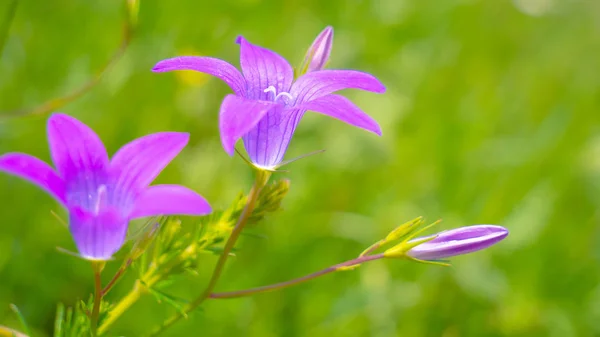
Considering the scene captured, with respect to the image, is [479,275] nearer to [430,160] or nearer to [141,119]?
[430,160]

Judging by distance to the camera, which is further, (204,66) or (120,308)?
(120,308)

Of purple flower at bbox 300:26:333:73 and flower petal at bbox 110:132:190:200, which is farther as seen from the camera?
purple flower at bbox 300:26:333:73

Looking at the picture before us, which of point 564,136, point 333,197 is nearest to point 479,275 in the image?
point 333,197

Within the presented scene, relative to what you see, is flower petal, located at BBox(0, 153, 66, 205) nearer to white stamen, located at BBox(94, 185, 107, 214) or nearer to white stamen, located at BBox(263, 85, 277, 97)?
white stamen, located at BBox(94, 185, 107, 214)

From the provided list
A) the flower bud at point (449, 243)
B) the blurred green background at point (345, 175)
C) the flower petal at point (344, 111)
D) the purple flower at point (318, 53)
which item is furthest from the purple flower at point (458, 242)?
the blurred green background at point (345, 175)

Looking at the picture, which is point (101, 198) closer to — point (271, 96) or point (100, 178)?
point (100, 178)

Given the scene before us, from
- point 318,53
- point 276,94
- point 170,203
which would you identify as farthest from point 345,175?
point 170,203

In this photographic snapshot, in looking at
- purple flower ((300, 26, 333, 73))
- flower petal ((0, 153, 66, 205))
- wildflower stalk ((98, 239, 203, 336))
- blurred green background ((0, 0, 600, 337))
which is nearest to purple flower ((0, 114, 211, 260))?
flower petal ((0, 153, 66, 205))

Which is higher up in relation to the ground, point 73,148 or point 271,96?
point 271,96
